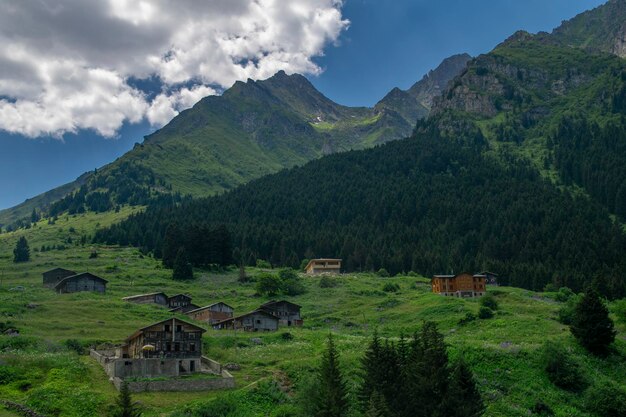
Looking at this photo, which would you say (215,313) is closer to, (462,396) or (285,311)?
(285,311)

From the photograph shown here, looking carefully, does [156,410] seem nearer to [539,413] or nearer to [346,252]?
[539,413]

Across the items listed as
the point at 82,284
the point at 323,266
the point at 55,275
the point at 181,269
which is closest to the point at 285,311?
the point at 181,269

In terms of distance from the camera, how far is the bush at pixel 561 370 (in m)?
64.6

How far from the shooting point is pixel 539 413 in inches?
2324

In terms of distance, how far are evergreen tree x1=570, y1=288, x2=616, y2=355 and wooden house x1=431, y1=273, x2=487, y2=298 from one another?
49708 millimetres

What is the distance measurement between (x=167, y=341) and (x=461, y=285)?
7017cm

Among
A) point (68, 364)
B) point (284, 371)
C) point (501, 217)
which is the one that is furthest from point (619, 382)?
point (501, 217)

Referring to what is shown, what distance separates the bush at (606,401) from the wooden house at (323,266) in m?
99.5

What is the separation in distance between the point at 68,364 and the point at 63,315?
2924 centimetres

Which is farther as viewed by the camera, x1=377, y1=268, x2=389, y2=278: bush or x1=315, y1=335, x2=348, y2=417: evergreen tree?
x1=377, y1=268, x2=389, y2=278: bush

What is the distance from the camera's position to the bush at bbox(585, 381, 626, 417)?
57.9 meters

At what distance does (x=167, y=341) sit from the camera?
7275cm

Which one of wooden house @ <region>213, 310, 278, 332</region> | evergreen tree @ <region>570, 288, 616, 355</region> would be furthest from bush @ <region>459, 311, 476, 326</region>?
wooden house @ <region>213, 310, 278, 332</region>

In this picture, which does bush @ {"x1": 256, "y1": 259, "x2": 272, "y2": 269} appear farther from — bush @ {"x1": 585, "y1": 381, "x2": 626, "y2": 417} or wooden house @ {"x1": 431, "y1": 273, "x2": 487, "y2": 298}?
bush @ {"x1": 585, "y1": 381, "x2": 626, "y2": 417}
